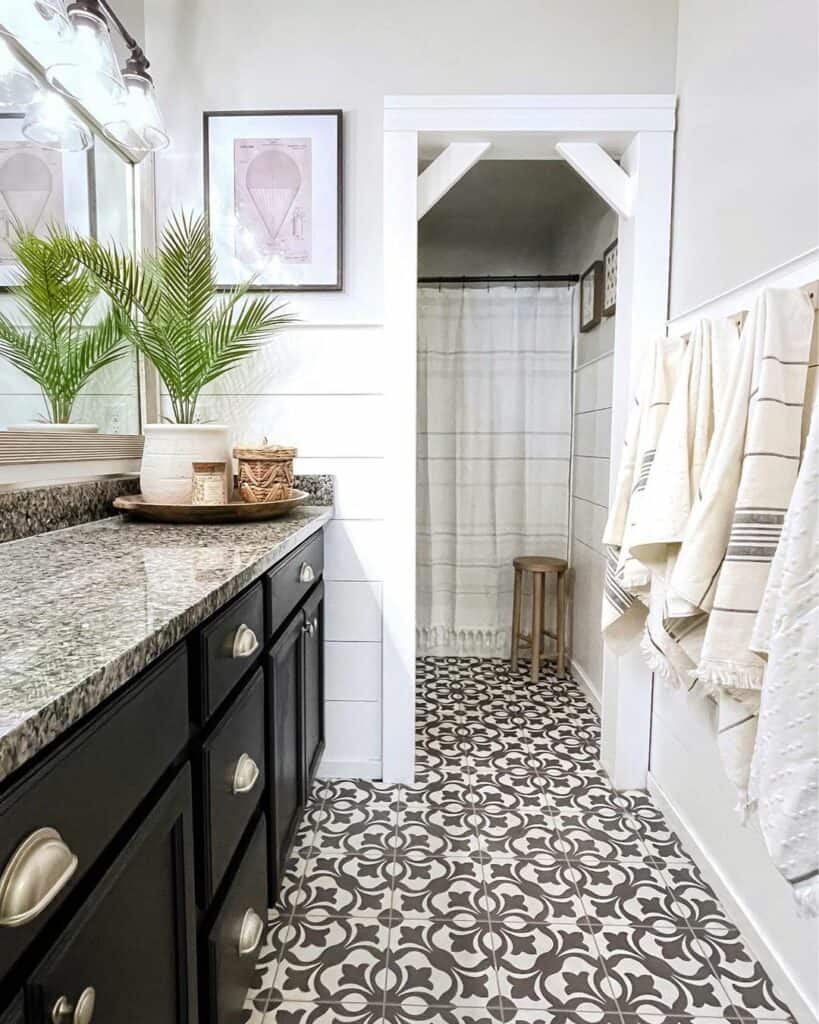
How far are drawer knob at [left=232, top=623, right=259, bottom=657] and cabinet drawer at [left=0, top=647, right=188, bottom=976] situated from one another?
0.23 m

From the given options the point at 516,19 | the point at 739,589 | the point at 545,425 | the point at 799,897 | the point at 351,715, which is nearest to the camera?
the point at 799,897

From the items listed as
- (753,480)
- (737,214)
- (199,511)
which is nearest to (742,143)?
(737,214)

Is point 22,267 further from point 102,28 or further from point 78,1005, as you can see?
point 78,1005

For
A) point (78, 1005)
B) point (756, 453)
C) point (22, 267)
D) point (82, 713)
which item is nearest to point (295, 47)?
point (22, 267)

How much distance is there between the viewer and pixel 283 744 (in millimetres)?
1410

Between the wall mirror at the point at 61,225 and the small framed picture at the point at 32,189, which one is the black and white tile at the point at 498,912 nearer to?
the wall mirror at the point at 61,225

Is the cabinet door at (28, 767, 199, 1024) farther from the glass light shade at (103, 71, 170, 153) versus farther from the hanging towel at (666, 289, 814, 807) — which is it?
the glass light shade at (103, 71, 170, 153)

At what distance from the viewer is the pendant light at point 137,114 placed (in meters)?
1.60

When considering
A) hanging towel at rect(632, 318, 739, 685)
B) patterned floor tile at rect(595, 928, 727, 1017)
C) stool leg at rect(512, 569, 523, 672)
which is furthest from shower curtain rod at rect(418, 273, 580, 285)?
patterned floor tile at rect(595, 928, 727, 1017)

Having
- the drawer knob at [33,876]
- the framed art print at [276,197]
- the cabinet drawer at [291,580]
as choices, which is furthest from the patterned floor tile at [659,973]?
the framed art print at [276,197]

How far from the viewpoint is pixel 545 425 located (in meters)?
3.08

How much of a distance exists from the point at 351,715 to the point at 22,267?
5.10 ft

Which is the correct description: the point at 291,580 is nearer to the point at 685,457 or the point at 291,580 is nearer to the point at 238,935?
the point at 238,935

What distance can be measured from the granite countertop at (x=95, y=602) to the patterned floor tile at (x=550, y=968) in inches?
39.6
